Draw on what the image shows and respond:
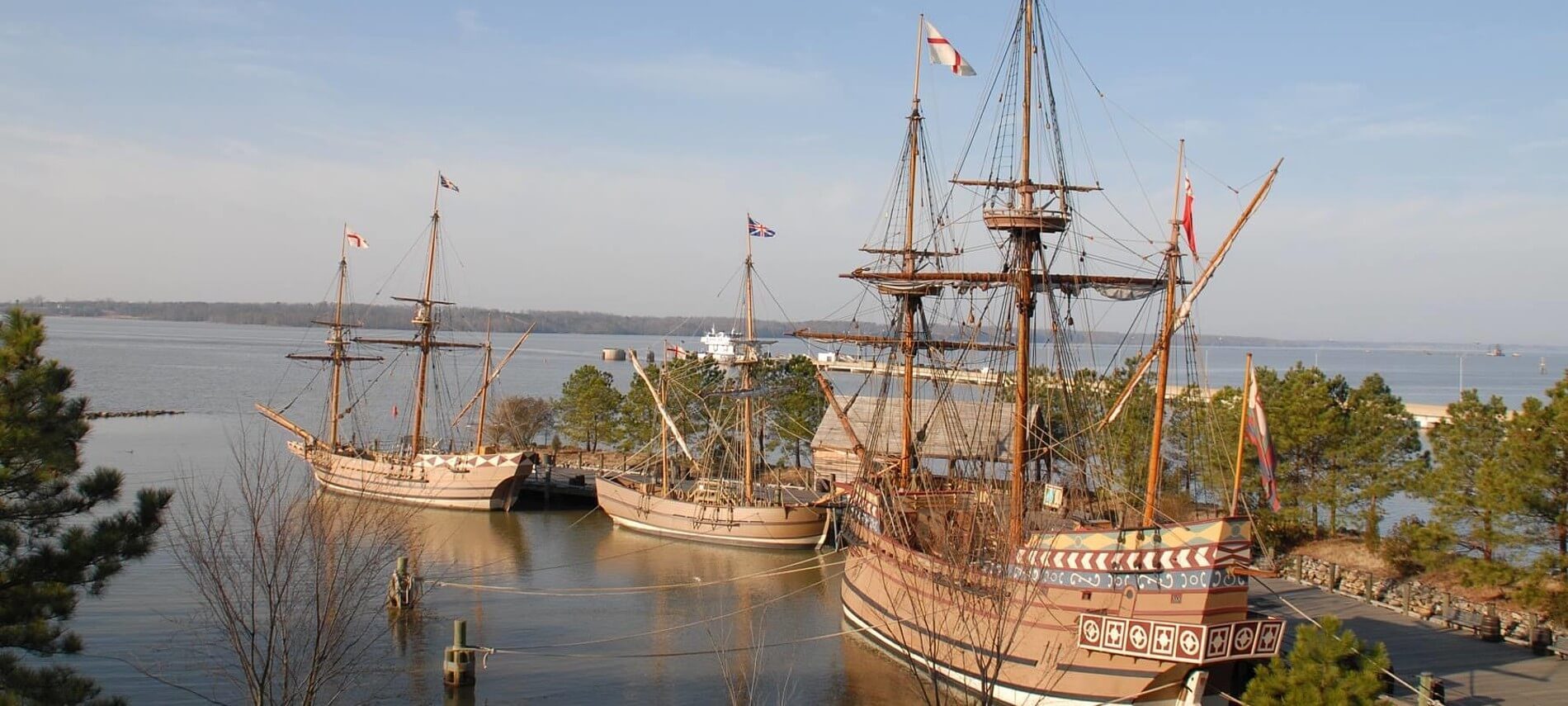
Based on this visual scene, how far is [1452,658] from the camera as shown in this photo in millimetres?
24328

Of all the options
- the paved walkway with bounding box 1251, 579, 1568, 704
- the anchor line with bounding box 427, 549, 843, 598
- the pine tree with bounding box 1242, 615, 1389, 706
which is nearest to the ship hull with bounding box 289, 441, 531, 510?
the anchor line with bounding box 427, 549, 843, 598

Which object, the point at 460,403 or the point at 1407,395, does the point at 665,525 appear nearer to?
the point at 460,403

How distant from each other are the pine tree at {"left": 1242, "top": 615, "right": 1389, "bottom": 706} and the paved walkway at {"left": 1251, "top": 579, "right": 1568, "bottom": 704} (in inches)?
207

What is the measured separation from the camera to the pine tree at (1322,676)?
16.6m

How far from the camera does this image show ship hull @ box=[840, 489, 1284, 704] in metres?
21.5

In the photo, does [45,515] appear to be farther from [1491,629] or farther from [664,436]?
[664,436]

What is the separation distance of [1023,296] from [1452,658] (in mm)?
11778

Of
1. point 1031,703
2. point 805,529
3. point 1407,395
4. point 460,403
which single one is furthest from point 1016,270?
point 1407,395

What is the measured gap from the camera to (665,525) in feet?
150

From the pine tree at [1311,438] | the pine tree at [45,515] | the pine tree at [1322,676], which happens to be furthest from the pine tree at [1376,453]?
the pine tree at [45,515]

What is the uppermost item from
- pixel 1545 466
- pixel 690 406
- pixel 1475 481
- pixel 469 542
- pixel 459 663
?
pixel 1545 466

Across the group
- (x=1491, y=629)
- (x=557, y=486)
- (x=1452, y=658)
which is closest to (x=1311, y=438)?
(x=1491, y=629)

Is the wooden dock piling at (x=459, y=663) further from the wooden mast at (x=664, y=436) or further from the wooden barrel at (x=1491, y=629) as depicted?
the wooden barrel at (x=1491, y=629)

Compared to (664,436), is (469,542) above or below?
below
